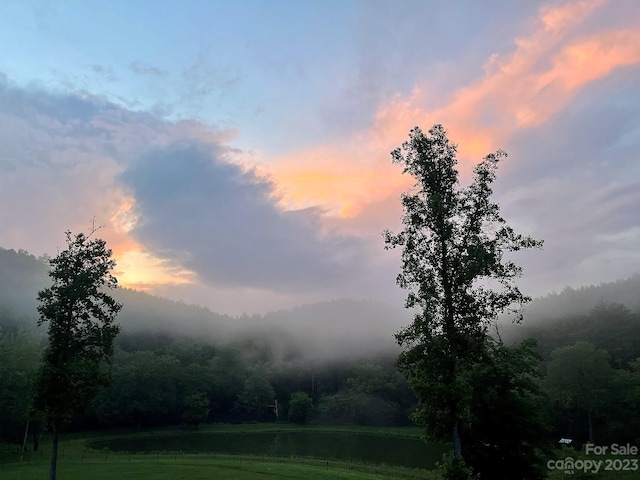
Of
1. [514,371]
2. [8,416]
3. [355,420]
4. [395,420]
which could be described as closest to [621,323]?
[395,420]

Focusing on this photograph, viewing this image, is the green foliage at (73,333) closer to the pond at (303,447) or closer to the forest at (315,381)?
the forest at (315,381)

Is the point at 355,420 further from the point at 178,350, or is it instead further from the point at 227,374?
the point at 178,350

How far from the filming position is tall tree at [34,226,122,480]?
3052cm

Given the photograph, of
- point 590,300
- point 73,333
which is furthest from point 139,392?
point 590,300

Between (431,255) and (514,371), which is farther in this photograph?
(514,371)

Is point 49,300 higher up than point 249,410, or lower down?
higher up

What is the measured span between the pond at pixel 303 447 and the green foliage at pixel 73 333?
163 ft

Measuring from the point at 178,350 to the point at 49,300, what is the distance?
14525 cm

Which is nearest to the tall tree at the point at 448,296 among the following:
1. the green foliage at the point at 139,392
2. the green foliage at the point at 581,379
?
the green foliage at the point at 581,379

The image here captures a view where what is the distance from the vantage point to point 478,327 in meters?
23.0

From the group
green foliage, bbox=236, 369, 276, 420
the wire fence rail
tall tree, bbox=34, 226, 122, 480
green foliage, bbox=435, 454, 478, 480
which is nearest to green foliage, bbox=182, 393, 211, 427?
green foliage, bbox=236, 369, 276, 420

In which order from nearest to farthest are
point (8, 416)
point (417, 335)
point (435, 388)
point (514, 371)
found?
point (435, 388) < point (417, 335) < point (514, 371) < point (8, 416)

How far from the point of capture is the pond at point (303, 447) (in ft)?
238

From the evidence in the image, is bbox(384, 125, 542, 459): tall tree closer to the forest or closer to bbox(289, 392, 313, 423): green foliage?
A: the forest
